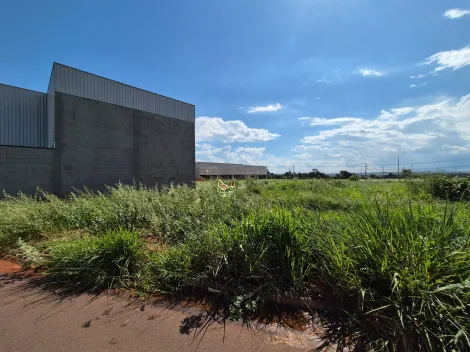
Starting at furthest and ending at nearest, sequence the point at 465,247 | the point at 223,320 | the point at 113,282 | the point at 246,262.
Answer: the point at 113,282, the point at 246,262, the point at 223,320, the point at 465,247

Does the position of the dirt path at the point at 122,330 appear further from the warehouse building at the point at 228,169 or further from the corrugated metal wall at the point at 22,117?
the warehouse building at the point at 228,169

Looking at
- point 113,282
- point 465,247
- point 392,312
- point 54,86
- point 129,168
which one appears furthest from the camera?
point 129,168

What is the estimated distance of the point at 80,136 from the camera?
14.0m

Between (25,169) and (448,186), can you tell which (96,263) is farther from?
(448,186)

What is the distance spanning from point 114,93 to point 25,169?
269 inches

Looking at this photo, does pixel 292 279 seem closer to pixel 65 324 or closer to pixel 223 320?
pixel 223 320

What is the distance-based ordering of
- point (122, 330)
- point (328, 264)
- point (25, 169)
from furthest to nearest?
point (25, 169) < point (328, 264) < point (122, 330)

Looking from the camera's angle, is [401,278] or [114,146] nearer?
[401,278]

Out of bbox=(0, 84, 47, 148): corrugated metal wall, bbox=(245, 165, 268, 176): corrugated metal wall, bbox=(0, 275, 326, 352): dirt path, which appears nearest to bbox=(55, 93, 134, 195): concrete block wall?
bbox=(0, 84, 47, 148): corrugated metal wall

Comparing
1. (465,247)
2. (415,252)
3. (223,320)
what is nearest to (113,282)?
(223,320)

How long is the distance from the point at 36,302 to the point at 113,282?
92cm

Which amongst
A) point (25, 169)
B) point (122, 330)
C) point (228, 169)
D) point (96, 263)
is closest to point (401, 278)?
point (122, 330)

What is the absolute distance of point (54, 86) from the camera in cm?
1333

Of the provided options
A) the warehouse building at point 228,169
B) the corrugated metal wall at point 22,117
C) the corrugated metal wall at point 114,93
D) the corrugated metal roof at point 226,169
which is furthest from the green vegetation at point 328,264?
the corrugated metal roof at point 226,169
